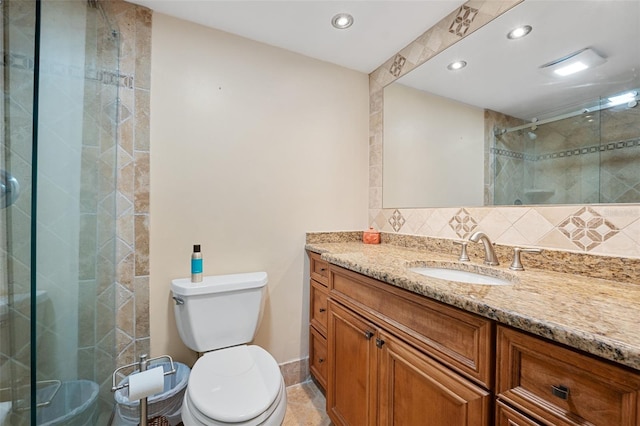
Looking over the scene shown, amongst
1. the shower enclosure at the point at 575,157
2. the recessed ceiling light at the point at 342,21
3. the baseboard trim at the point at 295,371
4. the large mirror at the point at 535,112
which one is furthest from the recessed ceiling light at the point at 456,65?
the baseboard trim at the point at 295,371

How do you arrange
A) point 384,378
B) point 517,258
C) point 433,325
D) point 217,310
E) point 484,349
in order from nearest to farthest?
point 484,349 → point 433,325 → point 384,378 → point 517,258 → point 217,310

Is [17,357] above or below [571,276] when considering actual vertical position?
below

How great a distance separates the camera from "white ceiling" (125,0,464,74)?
136 centimetres

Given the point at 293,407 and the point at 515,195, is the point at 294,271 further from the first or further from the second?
the point at 515,195

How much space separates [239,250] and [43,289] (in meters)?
0.86

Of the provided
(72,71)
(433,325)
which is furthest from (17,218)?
(433,325)

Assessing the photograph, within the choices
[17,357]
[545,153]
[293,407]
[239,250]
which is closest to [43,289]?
[17,357]

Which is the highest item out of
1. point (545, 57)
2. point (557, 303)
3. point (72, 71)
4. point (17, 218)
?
point (545, 57)

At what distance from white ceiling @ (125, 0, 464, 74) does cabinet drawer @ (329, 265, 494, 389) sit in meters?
1.35

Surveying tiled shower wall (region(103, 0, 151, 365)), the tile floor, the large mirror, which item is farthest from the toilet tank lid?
the large mirror

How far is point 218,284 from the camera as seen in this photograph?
135 cm

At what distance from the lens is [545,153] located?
1095 mm

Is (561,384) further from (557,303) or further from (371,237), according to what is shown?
(371,237)

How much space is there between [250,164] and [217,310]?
835 mm
